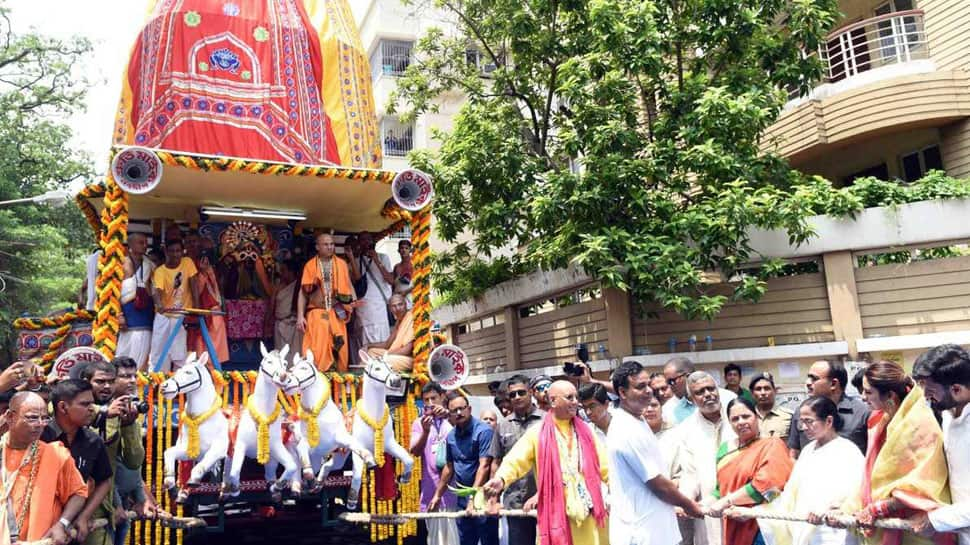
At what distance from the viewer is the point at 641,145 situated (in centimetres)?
1069

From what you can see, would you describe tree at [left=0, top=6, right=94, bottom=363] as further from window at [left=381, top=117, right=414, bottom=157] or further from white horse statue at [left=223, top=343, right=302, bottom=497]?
white horse statue at [left=223, top=343, right=302, bottom=497]

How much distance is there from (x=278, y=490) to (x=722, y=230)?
233 inches

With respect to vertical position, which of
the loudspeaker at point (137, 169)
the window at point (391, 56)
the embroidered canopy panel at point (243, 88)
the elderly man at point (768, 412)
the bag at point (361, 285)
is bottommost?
the elderly man at point (768, 412)

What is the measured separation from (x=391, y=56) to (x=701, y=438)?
23243 millimetres

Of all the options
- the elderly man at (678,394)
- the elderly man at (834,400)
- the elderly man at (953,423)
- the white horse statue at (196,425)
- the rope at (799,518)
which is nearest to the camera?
the elderly man at (953,423)

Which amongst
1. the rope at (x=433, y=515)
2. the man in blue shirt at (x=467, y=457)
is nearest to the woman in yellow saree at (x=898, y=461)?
the rope at (x=433, y=515)

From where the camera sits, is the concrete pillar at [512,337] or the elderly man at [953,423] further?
the concrete pillar at [512,337]

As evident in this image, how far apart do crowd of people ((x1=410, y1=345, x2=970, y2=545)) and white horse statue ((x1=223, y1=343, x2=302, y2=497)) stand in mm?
1414

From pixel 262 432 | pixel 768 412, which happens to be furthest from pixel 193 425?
pixel 768 412

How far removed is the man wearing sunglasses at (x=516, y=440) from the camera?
A: 17.1ft

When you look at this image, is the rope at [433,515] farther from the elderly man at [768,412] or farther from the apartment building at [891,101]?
the apartment building at [891,101]

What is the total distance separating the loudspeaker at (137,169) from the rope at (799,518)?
17.2 feet

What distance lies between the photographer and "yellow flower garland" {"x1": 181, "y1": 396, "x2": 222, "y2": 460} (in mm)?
6129

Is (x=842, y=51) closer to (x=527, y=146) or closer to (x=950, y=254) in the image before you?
(x=950, y=254)
